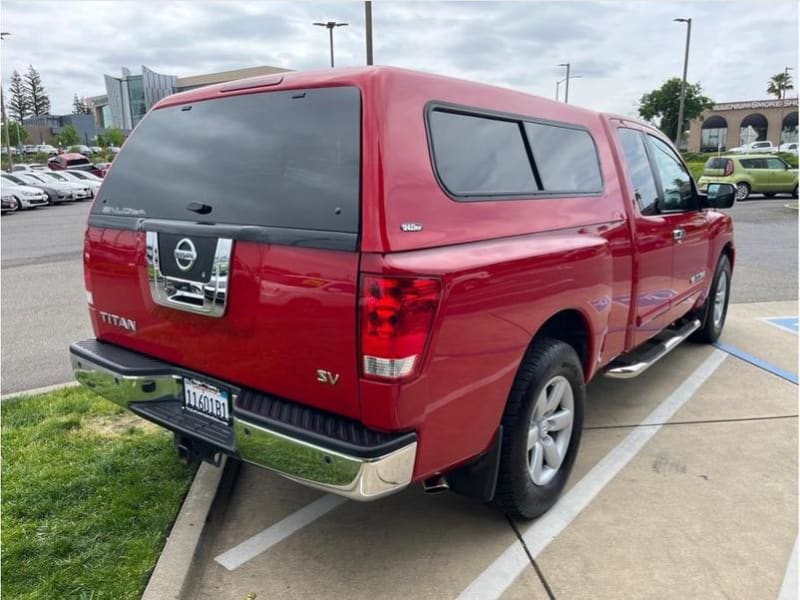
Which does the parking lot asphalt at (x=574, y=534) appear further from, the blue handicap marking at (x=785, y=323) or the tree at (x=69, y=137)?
the tree at (x=69, y=137)

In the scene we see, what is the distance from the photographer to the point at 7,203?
2405 centimetres

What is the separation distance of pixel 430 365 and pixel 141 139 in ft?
6.52

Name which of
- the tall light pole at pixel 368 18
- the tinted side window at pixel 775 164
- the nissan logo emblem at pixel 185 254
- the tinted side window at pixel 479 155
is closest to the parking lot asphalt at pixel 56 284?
the nissan logo emblem at pixel 185 254

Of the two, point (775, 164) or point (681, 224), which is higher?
point (775, 164)

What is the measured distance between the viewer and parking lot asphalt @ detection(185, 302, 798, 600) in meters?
2.73

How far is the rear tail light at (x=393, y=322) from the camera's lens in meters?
2.19

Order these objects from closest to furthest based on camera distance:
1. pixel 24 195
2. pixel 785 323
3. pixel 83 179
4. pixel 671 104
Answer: pixel 785 323
pixel 24 195
pixel 83 179
pixel 671 104

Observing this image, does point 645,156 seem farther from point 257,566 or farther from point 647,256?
point 257,566

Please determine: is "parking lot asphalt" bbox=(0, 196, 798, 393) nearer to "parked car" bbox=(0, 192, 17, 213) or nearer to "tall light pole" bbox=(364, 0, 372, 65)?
"parked car" bbox=(0, 192, 17, 213)

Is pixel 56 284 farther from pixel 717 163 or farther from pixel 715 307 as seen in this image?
pixel 717 163

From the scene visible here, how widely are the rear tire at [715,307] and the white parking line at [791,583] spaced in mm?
3191

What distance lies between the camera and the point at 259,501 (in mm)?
3420

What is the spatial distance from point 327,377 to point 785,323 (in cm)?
628

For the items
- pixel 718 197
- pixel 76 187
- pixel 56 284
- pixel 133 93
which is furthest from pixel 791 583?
pixel 133 93
